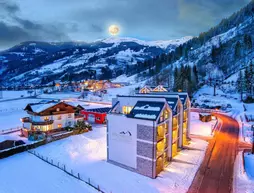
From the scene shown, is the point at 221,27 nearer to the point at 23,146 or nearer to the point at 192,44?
the point at 192,44

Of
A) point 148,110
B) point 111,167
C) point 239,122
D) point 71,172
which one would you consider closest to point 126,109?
point 148,110

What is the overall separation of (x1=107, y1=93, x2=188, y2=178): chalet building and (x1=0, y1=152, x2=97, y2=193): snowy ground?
20.1 feet

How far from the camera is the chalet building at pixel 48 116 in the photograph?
38.2 metres

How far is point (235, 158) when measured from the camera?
2545 centimetres

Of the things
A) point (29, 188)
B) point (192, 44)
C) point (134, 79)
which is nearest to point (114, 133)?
point (29, 188)

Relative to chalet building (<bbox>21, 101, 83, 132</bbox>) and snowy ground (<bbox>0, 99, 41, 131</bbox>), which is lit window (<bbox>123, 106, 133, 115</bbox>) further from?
snowy ground (<bbox>0, 99, 41, 131</bbox>)

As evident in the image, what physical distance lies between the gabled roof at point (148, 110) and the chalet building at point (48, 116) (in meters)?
24.8

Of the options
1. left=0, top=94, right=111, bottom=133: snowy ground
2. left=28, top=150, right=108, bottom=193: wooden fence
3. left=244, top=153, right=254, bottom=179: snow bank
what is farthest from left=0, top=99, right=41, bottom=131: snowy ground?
left=244, top=153, right=254, bottom=179: snow bank

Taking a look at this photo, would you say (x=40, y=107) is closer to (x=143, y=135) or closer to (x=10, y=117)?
(x=143, y=135)

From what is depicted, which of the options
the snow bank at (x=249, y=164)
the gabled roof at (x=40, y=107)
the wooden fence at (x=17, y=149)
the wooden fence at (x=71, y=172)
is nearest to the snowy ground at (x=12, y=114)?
the gabled roof at (x=40, y=107)

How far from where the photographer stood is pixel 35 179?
67.9 ft

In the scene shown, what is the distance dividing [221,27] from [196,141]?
16334cm

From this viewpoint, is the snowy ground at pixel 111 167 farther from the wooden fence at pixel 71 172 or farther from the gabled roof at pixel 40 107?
the gabled roof at pixel 40 107

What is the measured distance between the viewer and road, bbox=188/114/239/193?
1867 centimetres
